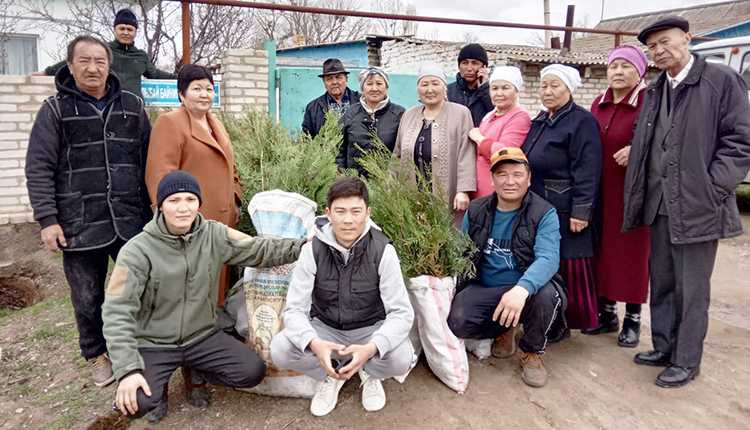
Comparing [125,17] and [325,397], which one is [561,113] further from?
[125,17]

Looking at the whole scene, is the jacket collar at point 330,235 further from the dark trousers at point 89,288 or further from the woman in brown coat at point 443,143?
the dark trousers at point 89,288

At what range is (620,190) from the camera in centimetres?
324

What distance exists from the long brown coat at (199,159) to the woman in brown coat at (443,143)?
1207 millimetres

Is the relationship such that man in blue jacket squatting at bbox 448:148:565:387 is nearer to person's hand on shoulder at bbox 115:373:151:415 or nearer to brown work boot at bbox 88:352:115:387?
person's hand on shoulder at bbox 115:373:151:415

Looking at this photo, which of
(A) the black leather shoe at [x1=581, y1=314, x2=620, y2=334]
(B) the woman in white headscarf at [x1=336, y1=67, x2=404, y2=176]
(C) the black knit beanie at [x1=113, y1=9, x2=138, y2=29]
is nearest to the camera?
(A) the black leather shoe at [x1=581, y1=314, x2=620, y2=334]

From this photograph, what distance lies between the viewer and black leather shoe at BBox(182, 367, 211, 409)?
8.79ft

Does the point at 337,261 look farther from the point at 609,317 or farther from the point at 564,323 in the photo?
the point at 609,317

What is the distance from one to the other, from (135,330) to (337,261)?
105 cm

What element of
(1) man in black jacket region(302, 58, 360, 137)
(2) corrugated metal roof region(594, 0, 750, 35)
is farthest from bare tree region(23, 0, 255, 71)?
(2) corrugated metal roof region(594, 0, 750, 35)

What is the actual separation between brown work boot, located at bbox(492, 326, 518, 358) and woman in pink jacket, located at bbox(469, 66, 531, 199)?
3.09 ft

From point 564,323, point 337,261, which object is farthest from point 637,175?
point 337,261

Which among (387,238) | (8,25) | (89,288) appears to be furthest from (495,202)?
(8,25)

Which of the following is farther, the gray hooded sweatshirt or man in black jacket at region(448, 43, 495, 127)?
man in black jacket at region(448, 43, 495, 127)

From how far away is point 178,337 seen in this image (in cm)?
254
